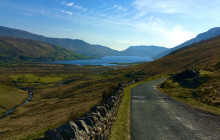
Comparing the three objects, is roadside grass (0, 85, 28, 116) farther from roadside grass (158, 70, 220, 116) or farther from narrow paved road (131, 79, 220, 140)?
roadside grass (158, 70, 220, 116)

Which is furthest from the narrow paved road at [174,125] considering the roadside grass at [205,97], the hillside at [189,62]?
the hillside at [189,62]

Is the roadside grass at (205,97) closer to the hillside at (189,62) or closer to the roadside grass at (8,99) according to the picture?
the hillside at (189,62)

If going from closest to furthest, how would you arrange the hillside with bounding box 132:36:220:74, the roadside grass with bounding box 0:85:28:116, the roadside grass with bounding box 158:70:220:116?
the roadside grass with bounding box 158:70:220:116, the roadside grass with bounding box 0:85:28:116, the hillside with bounding box 132:36:220:74

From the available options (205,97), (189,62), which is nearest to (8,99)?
(205,97)

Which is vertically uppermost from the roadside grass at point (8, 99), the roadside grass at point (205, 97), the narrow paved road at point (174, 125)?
the roadside grass at point (205, 97)

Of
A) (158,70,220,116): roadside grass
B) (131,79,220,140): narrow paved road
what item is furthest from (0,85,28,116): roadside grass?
(158,70,220,116): roadside grass

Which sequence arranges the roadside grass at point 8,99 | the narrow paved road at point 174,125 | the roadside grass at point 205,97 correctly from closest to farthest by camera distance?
the narrow paved road at point 174,125
the roadside grass at point 205,97
the roadside grass at point 8,99

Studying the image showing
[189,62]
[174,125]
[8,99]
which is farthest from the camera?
[189,62]

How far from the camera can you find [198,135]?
43.9 feet

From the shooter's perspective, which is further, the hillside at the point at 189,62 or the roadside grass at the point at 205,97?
the hillside at the point at 189,62

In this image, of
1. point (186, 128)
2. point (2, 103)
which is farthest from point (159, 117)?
point (2, 103)

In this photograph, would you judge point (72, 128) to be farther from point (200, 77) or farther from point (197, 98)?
point (200, 77)

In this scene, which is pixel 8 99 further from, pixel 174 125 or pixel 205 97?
pixel 205 97

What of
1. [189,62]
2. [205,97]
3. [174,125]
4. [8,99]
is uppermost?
[189,62]
